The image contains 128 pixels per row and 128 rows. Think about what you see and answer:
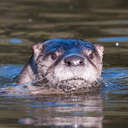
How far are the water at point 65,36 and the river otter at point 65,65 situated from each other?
0.21 metres

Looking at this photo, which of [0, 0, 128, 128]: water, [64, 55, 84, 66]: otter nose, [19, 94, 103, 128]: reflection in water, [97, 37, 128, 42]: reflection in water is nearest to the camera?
[19, 94, 103, 128]: reflection in water

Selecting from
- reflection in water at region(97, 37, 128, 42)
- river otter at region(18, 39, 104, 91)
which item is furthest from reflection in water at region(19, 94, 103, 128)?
reflection in water at region(97, 37, 128, 42)

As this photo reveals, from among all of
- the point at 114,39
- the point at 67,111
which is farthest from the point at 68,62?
the point at 114,39

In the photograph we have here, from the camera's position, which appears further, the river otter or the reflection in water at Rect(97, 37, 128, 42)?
the reflection in water at Rect(97, 37, 128, 42)

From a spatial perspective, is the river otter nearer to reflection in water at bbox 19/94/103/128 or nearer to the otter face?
the otter face

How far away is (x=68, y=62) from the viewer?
670cm

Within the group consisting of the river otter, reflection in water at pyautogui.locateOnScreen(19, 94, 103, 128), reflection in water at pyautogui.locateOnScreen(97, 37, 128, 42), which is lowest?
reflection in water at pyautogui.locateOnScreen(19, 94, 103, 128)

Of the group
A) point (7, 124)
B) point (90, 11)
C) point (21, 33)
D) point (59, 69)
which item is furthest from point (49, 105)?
point (90, 11)

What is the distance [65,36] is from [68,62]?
4.59m

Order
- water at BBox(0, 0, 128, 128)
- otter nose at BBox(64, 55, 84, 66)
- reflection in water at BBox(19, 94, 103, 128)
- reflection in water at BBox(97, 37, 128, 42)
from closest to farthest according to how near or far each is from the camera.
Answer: reflection in water at BBox(19, 94, 103, 128)
water at BBox(0, 0, 128, 128)
otter nose at BBox(64, 55, 84, 66)
reflection in water at BBox(97, 37, 128, 42)

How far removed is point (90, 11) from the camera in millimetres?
13945

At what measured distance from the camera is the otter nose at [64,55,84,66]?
6648 mm

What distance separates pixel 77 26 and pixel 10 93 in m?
5.24

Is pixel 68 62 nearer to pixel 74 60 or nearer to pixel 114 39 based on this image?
pixel 74 60
